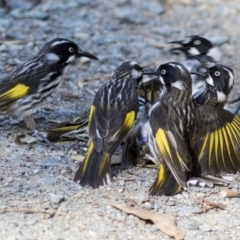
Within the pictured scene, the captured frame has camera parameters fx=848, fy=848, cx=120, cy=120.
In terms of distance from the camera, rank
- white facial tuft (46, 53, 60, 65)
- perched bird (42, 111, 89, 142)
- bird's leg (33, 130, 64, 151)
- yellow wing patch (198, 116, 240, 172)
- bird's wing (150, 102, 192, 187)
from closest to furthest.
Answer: bird's wing (150, 102, 192, 187), yellow wing patch (198, 116, 240, 172), bird's leg (33, 130, 64, 151), perched bird (42, 111, 89, 142), white facial tuft (46, 53, 60, 65)

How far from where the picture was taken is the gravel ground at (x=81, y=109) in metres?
6.68

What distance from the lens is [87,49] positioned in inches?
453

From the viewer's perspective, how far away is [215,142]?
7887 mm

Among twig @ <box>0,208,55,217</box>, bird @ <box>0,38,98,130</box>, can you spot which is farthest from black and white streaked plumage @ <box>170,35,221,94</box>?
twig @ <box>0,208,55,217</box>

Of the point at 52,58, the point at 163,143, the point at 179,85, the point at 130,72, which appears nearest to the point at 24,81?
the point at 52,58

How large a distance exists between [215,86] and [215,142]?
87cm

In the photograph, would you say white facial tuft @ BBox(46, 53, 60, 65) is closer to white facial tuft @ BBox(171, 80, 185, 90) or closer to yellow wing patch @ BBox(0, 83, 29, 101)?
yellow wing patch @ BBox(0, 83, 29, 101)

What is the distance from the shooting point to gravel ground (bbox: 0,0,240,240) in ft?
21.9

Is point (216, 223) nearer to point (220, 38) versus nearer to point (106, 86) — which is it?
point (106, 86)

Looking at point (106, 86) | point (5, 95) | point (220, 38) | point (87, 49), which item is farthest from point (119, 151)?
point (220, 38)

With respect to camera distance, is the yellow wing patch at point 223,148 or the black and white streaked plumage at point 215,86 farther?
the black and white streaked plumage at point 215,86

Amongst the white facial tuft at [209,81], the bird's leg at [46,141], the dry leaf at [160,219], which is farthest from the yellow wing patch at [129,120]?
the white facial tuft at [209,81]

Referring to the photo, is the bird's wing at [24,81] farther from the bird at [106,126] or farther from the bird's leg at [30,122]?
the bird at [106,126]

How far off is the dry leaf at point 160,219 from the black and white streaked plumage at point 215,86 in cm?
182
